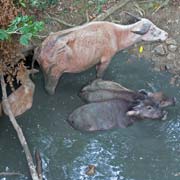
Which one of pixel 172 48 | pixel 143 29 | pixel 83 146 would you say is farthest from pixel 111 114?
pixel 172 48

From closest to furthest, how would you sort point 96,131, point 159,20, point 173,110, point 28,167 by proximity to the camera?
1. point 28,167
2. point 96,131
3. point 173,110
4. point 159,20

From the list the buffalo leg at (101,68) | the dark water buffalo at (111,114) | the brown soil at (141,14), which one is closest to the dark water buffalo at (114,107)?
the dark water buffalo at (111,114)

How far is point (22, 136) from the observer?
5.92 m

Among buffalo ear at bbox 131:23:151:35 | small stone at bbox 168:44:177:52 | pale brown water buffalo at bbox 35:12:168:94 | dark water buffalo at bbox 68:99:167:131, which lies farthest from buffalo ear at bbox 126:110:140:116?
small stone at bbox 168:44:177:52

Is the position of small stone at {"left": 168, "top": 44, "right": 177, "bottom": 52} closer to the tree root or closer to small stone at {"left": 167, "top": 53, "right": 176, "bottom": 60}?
small stone at {"left": 167, "top": 53, "right": 176, "bottom": 60}

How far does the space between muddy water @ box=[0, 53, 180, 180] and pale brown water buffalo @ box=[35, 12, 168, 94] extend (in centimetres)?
38

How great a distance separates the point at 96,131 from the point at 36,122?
750 mm

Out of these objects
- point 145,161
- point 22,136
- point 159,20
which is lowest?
point 145,161

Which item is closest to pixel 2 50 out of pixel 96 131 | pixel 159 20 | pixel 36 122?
pixel 36 122

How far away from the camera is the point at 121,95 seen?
666 cm

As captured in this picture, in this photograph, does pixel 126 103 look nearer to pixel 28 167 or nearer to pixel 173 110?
pixel 173 110

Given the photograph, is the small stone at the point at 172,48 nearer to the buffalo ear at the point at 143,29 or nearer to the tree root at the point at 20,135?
the buffalo ear at the point at 143,29

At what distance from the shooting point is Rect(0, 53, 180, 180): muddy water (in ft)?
19.3

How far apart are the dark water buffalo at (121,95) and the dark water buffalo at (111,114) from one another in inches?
2.6
